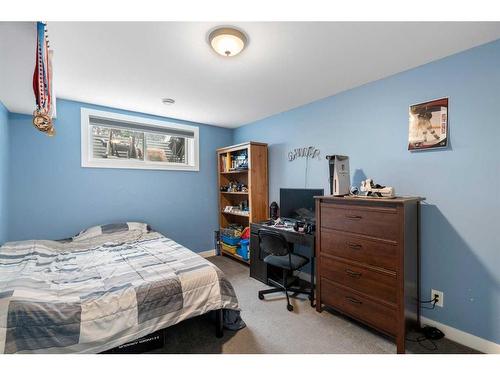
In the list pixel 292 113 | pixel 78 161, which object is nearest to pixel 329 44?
pixel 292 113

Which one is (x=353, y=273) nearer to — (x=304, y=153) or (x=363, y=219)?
(x=363, y=219)

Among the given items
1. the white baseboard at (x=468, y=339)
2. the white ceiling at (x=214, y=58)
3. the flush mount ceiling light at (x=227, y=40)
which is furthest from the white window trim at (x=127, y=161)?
the white baseboard at (x=468, y=339)

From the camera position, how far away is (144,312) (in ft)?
Result: 4.99

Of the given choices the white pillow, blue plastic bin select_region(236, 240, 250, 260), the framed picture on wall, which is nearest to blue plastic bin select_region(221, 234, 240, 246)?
blue plastic bin select_region(236, 240, 250, 260)

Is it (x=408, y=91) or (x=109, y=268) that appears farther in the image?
(x=408, y=91)

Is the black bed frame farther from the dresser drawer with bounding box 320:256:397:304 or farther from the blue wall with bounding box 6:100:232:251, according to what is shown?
the blue wall with bounding box 6:100:232:251

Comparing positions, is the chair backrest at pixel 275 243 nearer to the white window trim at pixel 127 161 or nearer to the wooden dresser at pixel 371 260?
the wooden dresser at pixel 371 260

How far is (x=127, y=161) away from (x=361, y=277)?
324 centimetres

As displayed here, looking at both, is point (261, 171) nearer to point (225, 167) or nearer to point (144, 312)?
point (225, 167)

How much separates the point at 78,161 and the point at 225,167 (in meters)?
2.07

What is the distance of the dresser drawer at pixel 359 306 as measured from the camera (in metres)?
1.75

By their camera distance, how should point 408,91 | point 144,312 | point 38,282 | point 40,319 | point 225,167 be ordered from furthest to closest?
point 225,167, point 408,91, point 38,282, point 144,312, point 40,319

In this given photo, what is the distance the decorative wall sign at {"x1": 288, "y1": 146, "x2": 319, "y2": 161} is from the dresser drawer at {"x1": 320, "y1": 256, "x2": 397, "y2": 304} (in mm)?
1340

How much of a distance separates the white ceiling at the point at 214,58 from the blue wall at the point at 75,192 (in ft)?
1.30
